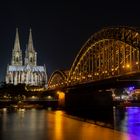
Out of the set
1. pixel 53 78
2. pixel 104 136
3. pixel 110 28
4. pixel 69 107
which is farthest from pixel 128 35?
pixel 53 78

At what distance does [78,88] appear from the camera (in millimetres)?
103250

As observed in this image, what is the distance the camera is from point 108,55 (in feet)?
348

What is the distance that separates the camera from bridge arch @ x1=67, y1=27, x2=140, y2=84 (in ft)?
281

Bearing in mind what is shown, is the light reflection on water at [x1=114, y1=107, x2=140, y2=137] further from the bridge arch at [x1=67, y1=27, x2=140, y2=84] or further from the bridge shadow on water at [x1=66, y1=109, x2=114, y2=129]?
the bridge arch at [x1=67, y1=27, x2=140, y2=84]

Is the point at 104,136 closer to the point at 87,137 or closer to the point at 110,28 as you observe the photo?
the point at 87,137

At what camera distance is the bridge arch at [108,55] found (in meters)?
85.7

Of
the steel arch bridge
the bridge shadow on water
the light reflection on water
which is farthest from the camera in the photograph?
the steel arch bridge

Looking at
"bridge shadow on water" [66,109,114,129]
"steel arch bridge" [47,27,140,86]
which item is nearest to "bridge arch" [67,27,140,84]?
"steel arch bridge" [47,27,140,86]

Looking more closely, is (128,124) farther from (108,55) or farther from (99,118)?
(108,55)

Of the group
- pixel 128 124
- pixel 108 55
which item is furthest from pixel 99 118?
pixel 108 55

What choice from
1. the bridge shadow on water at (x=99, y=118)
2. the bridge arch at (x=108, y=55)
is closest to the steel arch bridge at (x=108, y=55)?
the bridge arch at (x=108, y=55)

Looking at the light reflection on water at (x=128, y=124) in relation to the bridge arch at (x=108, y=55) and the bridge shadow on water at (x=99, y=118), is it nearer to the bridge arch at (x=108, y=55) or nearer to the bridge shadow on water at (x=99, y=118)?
the bridge shadow on water at (x=99, y=118)

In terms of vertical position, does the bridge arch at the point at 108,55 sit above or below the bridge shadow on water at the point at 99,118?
above

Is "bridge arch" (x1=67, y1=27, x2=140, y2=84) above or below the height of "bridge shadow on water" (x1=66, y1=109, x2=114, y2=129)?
above
